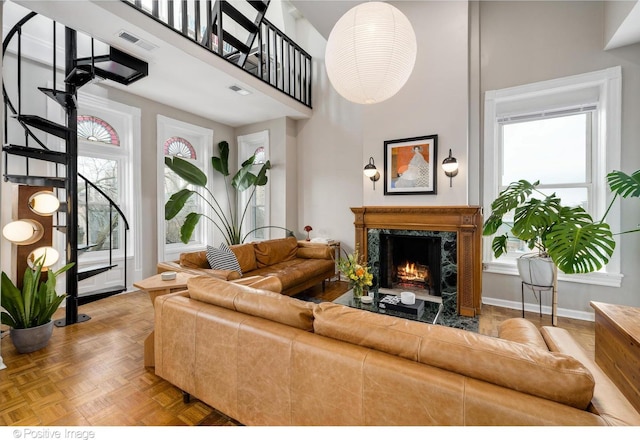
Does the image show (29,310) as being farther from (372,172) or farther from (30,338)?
(372,172)

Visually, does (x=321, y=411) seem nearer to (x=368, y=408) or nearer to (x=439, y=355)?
(x=368, y=408)

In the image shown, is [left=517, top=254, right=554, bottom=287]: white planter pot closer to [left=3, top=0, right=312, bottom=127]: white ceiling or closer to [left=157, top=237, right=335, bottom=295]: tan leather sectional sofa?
[left=157, top=237, right=335, bottom=295]: tan leather sectional sofa

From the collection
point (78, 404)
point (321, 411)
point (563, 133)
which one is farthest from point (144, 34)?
point (563, 133)

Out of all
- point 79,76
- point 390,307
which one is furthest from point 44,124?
point 390,307

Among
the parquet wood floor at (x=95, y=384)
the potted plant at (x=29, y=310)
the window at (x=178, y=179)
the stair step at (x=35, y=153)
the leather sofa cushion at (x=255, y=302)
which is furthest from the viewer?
the window at (x=178, y=179)

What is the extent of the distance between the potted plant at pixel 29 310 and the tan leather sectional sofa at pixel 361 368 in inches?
62.1

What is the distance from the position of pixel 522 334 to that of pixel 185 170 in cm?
428

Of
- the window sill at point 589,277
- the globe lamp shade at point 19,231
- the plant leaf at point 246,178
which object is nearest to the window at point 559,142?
the window sill at point 589,277

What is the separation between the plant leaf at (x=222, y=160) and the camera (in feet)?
16.4

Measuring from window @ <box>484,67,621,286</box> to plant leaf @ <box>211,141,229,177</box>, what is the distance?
13.6 feet

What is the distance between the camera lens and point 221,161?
5.06 m

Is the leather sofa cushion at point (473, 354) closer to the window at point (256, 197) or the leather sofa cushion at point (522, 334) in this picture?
the leather sofa cushion at point (522, 334)

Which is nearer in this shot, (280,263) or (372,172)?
(372,172)

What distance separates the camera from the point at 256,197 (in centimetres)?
551
